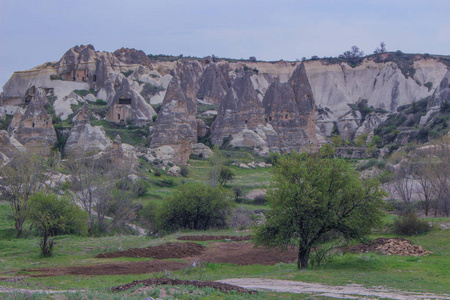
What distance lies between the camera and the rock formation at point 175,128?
157 ft

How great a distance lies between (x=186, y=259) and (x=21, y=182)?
10.2 metres

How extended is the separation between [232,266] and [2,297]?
9844 mm

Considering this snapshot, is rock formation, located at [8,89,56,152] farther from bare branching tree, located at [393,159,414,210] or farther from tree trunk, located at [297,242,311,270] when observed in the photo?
tree trunk, located at [297,242,311,270]

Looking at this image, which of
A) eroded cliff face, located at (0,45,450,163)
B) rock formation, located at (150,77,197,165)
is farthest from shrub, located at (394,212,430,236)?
eroded cliff face, located at (0,45,450,163)

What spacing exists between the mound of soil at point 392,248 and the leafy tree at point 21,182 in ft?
45.7

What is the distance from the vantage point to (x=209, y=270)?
1658 cm

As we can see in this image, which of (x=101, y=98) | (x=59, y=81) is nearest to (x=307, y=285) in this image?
(x=101, y=98)

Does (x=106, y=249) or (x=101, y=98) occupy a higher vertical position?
(x=101, y=98)

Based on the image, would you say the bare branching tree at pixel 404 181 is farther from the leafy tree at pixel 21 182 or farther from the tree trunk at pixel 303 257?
the leafy tree at pixel 21 182

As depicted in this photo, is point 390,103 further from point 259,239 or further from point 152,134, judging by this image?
point 259,239

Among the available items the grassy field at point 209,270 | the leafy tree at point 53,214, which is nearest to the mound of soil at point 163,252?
the grassy field at point 209,270

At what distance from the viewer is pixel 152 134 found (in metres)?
49.7

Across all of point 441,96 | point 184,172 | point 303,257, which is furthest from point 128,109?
point 303,257

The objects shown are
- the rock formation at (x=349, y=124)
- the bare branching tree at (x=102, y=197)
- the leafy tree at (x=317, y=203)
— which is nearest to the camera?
Result: the leafy tree at (x=317, y=203)
